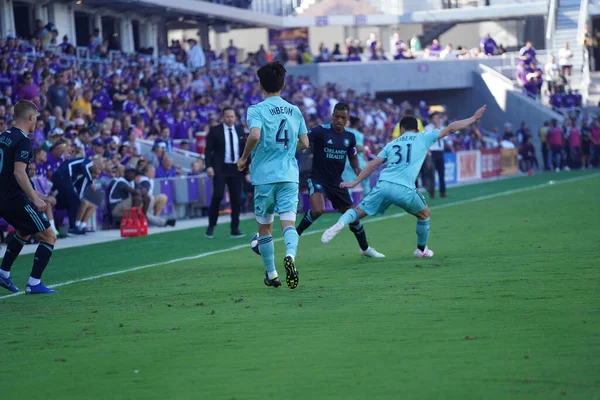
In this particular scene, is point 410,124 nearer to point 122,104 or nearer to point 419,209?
point 419,209

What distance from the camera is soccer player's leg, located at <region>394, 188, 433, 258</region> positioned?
12.5 metres

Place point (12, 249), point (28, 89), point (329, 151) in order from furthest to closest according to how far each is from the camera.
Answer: point (28, 89), point (329, 151), point (12, 249)

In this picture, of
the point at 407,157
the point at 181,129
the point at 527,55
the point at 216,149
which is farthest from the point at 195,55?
the point at 407,157

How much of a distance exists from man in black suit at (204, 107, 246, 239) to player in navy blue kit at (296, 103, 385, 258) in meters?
3.83

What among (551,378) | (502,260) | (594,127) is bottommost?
(594,127)

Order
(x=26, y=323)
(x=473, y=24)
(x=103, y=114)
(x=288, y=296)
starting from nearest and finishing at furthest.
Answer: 1. (x=26, y=323)
2. (x=288, y=296)
3. (x=103, y=114)
4. (x=473, y=24)

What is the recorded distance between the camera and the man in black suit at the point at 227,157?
56.1ft

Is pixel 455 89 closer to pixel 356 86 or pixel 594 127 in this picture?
pixel 356 86

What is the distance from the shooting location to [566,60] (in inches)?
2068

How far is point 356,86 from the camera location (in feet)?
160

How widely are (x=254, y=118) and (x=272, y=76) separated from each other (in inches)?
16.3

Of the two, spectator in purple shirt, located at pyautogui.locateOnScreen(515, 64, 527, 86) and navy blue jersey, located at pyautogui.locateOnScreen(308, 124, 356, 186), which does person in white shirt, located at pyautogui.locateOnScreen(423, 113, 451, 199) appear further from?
spectator in purple shirt, located at pyautogui.locateOnScreen(515, 64, 527, 86)

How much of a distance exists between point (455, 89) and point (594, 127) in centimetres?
1162

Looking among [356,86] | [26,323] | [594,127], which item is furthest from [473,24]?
[26,323]
